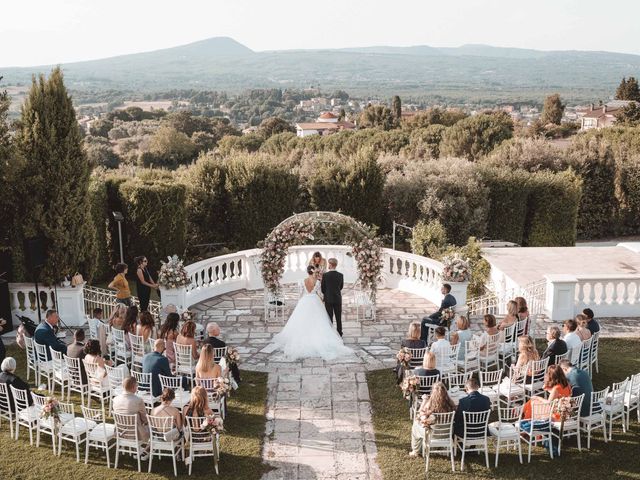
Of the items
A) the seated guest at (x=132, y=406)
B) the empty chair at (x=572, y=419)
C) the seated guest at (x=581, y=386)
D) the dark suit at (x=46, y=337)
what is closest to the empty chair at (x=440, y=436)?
the empty chair at (x=572, y=419)

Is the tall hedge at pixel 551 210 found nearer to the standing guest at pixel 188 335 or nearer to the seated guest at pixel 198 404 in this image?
the standing guest at pixel 188 335

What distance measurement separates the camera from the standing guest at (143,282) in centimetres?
1474

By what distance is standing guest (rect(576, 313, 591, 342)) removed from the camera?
11.8 metres

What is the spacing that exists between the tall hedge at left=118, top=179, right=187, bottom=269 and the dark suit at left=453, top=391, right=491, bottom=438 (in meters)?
14.3

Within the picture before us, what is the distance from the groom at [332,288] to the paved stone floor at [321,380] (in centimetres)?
80

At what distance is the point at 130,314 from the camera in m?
12.6

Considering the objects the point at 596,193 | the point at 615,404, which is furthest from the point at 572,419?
the point at 596,193

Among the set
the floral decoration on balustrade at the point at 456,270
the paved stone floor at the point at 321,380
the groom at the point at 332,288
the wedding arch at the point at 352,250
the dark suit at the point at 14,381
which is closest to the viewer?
the paved stone floor at the point at 321,380

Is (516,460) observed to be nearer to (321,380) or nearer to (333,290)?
(321,380)

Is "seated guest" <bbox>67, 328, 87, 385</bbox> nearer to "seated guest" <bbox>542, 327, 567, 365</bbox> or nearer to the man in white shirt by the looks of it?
"seated guest" <bbox>542, 327, 567, 365</bbox>

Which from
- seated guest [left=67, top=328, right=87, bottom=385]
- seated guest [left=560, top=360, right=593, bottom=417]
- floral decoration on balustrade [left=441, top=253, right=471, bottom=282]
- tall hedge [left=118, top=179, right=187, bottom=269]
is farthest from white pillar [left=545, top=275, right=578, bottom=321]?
tall hedge [left=118, top=179, right=187, bottom=269]

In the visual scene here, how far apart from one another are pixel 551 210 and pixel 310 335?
16615 millimetres

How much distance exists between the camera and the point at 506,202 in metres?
26.7

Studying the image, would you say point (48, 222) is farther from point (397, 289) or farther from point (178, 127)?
point (178, 127)
